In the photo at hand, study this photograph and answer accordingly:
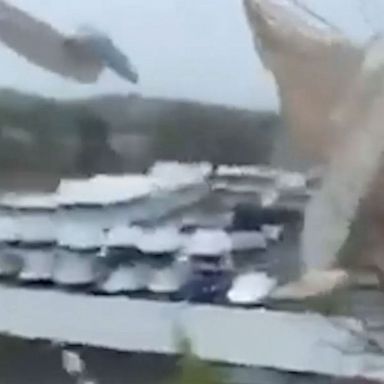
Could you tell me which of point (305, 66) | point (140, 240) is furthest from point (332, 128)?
point (140, 240)

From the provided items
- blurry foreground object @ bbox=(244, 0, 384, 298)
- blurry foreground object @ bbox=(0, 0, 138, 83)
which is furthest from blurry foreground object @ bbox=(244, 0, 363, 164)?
blurry foreground object @ bbox=(0, 0, 138, 83)

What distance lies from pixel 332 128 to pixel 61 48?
0.79ft

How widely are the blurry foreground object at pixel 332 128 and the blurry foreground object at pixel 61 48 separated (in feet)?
0.40

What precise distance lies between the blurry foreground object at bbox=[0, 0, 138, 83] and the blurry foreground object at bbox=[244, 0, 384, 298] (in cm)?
12

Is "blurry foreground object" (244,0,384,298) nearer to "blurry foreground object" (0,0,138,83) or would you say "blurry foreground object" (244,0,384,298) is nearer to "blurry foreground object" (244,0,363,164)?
"blurry foreground object" (244,0,363,164)

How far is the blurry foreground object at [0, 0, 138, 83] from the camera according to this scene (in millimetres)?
890

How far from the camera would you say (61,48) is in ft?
2.95

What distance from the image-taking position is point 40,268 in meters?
0.90

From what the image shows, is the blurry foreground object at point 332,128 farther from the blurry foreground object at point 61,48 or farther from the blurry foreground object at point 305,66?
the blurry foreground object at point 61,48

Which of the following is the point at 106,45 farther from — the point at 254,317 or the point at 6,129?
the point at 254,317

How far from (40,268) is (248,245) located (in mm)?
181

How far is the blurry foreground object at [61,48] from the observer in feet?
2.92

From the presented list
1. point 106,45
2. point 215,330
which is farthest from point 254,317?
point 106,45

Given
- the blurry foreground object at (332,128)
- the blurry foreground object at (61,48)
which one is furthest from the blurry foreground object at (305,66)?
the blurry foreground object at (61,48)
